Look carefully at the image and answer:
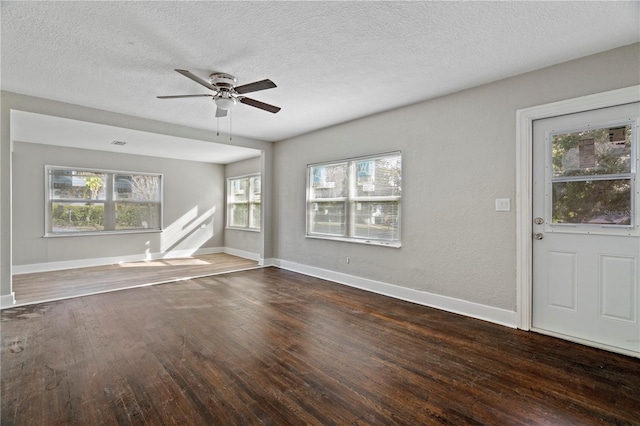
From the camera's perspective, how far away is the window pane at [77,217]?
19.3ft

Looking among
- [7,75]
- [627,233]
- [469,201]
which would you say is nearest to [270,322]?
[469,201]

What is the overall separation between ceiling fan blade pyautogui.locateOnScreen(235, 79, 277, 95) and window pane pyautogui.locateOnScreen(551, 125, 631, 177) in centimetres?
280

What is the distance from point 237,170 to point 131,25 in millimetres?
5587

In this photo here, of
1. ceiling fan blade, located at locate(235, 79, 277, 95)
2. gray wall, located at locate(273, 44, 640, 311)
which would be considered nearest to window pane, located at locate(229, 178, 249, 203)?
gray wall, located at locate(273, 44, 640, 311)

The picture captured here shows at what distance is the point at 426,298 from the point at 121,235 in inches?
256

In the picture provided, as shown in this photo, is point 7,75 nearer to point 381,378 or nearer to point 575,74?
point 381,378

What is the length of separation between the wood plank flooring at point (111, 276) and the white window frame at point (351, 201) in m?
1.97

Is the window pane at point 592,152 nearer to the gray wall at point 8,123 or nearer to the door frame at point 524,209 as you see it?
the door frame at point 524,209

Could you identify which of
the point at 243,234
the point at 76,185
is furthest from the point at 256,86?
the point at 76,185

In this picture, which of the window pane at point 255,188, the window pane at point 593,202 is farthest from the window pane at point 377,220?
the window pane at point 255,188

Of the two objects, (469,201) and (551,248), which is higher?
(469,201)

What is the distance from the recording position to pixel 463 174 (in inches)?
137

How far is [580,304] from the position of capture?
273cm

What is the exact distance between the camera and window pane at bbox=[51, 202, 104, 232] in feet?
19.3
